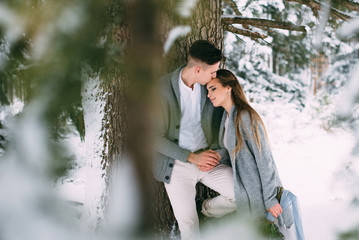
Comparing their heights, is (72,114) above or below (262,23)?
below

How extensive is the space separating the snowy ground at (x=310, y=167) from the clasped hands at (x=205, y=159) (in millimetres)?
760

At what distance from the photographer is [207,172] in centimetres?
229

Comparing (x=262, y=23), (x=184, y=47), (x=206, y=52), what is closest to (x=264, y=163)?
(x=206, y=52)

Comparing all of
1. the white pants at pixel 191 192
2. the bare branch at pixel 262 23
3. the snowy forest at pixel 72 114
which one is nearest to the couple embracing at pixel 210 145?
the white pants at pixel 191 192

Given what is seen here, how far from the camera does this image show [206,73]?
2174 mm

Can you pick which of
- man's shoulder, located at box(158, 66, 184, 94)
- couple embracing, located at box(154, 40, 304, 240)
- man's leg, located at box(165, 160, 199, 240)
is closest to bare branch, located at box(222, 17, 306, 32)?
couple embracing, located at box(154, 40, 304, 240)

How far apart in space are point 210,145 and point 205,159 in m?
0.21

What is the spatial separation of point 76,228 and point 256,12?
478 cm

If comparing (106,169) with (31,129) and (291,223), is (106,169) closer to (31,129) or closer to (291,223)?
(291,223)

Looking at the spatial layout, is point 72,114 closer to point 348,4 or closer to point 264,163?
point 264,163

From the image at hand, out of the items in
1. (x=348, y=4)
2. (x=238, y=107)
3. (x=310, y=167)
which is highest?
(x=348, y=4)

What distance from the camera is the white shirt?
89.8 inches

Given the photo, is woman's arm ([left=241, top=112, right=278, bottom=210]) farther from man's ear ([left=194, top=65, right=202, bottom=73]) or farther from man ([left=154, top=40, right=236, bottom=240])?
man's ear ([left=194, top=65, right=202, bottom=73])

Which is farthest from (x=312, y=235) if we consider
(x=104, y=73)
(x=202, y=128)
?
(x=104, y=73)
